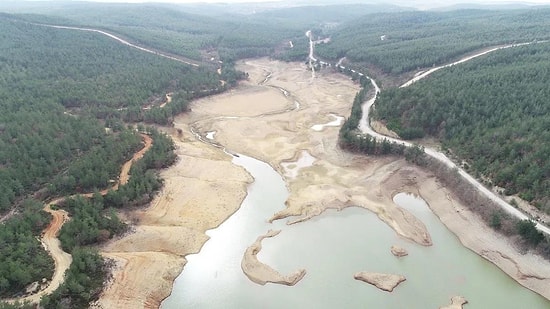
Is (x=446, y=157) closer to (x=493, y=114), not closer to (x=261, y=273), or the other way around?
(x=493, y=114)

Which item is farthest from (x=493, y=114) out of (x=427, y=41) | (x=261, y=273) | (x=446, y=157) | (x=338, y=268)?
(x=427, y=41)

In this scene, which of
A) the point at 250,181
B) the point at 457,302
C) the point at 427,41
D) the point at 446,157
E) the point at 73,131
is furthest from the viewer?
the point at 427,41

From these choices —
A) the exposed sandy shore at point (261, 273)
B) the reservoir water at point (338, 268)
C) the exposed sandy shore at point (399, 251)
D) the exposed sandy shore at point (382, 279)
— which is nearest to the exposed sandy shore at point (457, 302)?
the reservoir water at point (338, 268)

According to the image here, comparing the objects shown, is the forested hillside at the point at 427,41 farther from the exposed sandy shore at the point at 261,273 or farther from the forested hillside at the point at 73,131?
the exposed sandy shore at the point at 261,273

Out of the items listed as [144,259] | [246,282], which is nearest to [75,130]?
[144,259]

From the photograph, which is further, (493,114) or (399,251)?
(493,114)

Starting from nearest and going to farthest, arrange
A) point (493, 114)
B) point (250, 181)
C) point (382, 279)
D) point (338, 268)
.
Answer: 1. point (382, 279)
2. point (338, 268)
3. point (250, 181)
4. point (493, 114)

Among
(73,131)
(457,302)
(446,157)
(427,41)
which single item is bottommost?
(457,302)
